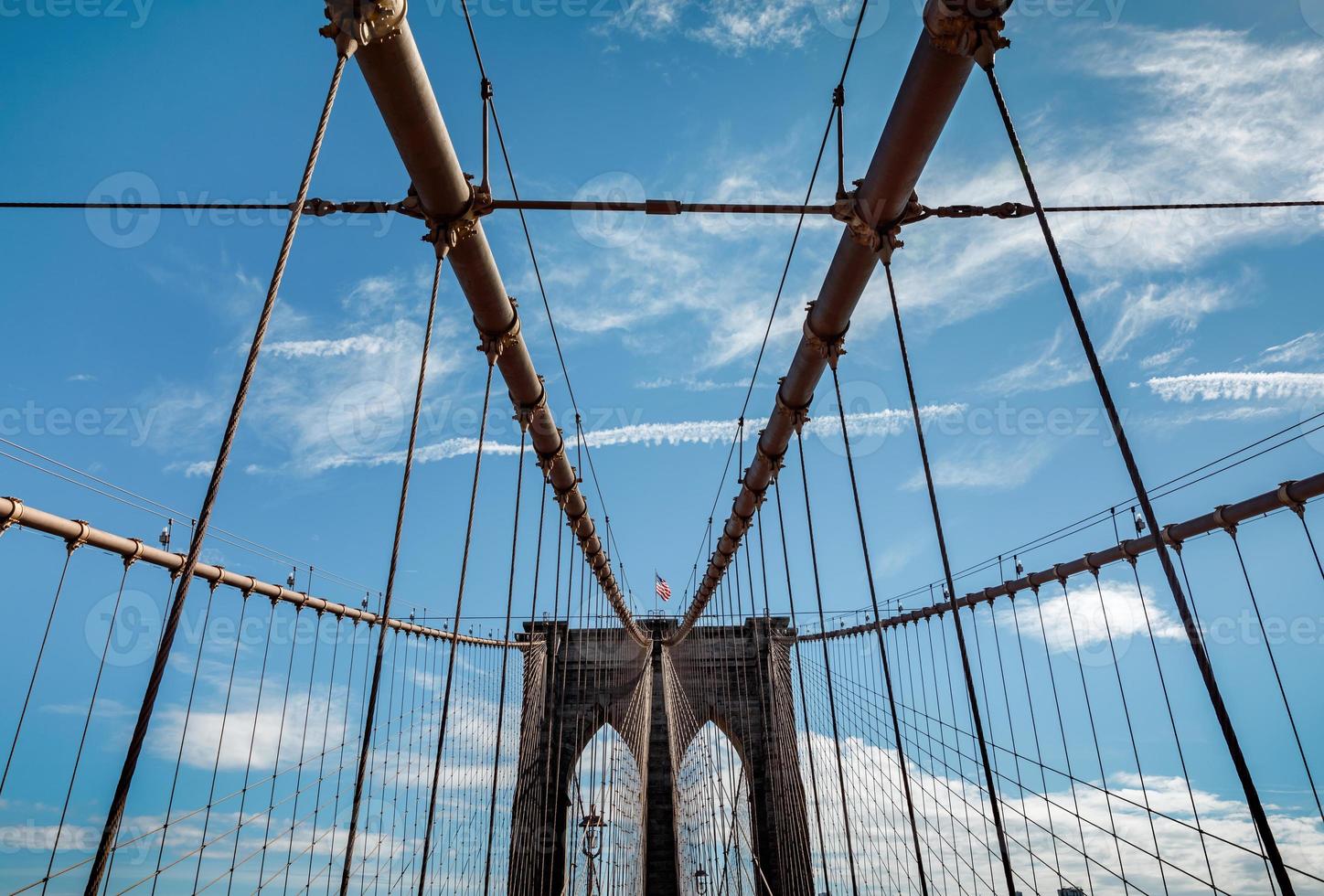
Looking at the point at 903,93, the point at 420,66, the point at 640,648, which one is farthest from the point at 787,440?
the point at 640,648

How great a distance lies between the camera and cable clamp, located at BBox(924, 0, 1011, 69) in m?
2.62

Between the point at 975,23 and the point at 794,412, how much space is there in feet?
13.3

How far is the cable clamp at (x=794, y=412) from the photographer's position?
643 centimetres

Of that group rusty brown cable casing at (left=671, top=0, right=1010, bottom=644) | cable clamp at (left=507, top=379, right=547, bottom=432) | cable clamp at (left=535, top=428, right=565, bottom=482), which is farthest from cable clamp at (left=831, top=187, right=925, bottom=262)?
cable clamp at (left=535, top=428, right=565, bottom=482)

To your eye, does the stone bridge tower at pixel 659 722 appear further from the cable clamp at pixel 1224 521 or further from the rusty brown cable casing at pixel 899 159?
the rusty brown cable casing at pixel 899 159

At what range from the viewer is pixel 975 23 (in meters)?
2.64

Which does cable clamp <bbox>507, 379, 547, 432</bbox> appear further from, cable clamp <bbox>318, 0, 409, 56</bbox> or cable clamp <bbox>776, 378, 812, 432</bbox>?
cable clamp <bbox>318, 0, 409, 56</bbox>

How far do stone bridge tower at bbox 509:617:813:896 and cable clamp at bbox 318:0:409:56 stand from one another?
17.5 m

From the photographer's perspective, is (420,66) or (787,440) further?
(787,440)

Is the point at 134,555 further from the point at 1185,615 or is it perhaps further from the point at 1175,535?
the point at 1175,535

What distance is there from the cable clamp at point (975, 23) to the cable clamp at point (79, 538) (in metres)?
6.01

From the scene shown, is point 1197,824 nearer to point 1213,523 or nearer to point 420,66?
point 1213,523

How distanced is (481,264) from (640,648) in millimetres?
19191

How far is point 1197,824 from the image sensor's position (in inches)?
259
